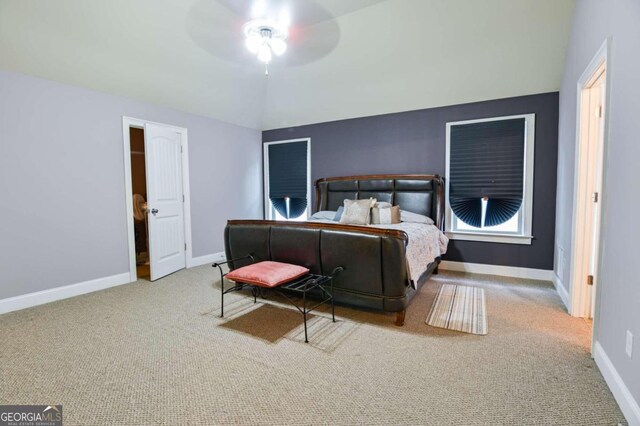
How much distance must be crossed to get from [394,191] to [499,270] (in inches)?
73.9

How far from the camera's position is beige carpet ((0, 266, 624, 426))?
1.67m

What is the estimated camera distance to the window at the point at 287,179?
5.93m

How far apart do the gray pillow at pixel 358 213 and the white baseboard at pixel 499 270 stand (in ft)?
4.87

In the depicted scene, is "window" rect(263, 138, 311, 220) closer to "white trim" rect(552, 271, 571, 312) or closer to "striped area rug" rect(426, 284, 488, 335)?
"striped area rug" rect(426, 284, 488, 335)

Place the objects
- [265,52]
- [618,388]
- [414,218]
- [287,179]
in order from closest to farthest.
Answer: [618,388], [265,52], [414,218], [287,179]

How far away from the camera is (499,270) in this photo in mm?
4328

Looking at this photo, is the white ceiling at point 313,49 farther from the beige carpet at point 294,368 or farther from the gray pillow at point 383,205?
the beige carpet at point 294,368

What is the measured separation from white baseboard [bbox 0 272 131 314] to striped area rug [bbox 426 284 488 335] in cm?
390

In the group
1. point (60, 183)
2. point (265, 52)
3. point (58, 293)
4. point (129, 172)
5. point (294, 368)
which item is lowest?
point (294, 368)

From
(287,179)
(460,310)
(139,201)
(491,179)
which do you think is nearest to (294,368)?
(460,310)

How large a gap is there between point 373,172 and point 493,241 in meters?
2.10

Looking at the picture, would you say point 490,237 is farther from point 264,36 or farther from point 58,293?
point 58,293

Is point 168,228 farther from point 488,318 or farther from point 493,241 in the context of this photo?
point 493,241

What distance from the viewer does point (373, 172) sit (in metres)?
5.18
